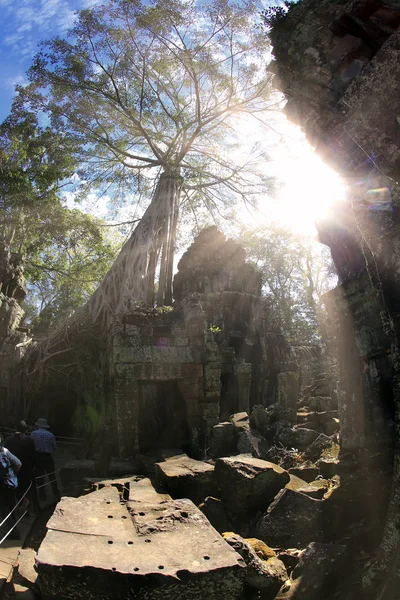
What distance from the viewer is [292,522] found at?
434 cm

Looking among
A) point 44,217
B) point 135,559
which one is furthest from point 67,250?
point 135,559

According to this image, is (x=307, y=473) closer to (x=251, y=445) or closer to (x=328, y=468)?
(x=328, y=468)

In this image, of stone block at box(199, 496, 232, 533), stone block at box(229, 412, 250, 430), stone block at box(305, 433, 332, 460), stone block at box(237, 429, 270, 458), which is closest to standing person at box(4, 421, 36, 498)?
stone block at box(199, 496, 232, 533)

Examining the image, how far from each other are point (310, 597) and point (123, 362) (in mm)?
4915

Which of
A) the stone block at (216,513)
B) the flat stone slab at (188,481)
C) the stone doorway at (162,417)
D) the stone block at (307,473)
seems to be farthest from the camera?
the stone doorway at (162,417)

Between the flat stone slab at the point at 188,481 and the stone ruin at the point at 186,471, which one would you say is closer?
the stone ruin at the point at 186,471

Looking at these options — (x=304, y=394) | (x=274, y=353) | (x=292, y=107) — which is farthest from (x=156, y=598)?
(x=274, y=353)

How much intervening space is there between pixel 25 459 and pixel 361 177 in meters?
5.54

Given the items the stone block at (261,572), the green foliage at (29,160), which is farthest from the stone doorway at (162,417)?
the green foliage at (29,160)

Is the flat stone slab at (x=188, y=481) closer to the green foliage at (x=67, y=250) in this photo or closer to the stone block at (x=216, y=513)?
the stone block at (x=216, y=513)

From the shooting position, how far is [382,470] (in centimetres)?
432

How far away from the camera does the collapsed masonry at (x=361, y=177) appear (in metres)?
3.26

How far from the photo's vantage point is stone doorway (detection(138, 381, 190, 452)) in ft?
25.5

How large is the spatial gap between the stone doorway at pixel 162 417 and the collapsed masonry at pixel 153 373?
0.7 inches
